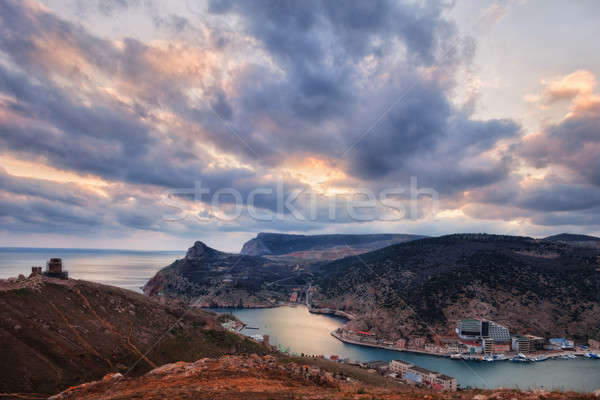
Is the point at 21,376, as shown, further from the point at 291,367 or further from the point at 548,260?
the point at 548,260

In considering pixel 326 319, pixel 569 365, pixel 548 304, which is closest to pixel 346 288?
pixel 326 319

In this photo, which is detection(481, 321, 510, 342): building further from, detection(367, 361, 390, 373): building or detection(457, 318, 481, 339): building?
detection(367, 361, 390, 373): building

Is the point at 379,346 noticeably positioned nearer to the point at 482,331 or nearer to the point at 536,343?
the point at 482,331

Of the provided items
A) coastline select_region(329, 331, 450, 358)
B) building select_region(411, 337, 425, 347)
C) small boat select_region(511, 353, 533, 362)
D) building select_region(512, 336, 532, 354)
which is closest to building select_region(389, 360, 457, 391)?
coastline select_region(329, 331, 450, 358)

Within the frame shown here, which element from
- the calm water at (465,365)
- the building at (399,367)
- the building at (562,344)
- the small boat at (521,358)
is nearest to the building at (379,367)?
the building at (399,367)

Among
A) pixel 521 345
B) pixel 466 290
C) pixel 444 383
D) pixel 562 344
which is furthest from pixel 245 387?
pixel 466 290
